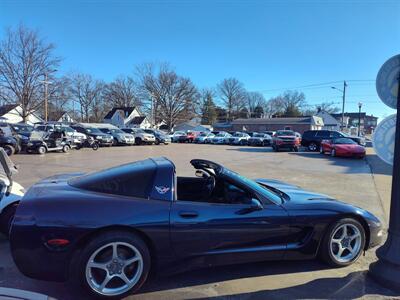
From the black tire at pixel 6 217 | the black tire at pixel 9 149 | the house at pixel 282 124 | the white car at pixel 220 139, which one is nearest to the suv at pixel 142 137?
the white car at pixel 220 139

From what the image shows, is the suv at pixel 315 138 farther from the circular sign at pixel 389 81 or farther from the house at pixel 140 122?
the house at pixel 140 122

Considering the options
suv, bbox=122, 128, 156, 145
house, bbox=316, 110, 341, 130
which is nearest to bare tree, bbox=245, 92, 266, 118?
house, bbox=316, 110, 341, 130

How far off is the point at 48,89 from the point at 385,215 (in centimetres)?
4547

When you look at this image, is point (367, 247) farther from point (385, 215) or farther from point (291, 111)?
point (291, 111)

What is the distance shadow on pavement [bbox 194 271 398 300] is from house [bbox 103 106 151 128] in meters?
75.9

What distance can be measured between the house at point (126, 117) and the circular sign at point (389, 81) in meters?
75.6

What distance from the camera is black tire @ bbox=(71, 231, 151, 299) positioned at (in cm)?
311

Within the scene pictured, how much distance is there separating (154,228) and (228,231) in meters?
0.79

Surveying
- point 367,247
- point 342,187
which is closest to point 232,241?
point 367,247

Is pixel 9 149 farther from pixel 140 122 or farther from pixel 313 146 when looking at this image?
pixel 140 122

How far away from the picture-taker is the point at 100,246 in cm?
314

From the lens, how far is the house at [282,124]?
69.9 m

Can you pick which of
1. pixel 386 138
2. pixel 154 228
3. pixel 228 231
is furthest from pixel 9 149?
pixel 386 138

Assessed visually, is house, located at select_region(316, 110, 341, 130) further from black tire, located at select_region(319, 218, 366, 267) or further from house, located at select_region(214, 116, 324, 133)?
black tire, located at select_region(319, 218, 366, 267)
